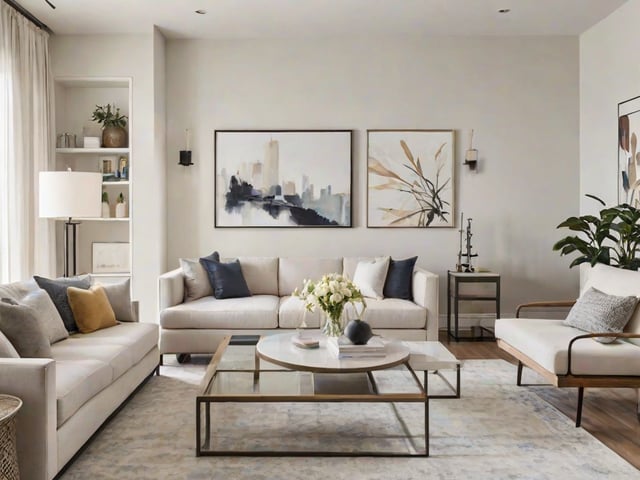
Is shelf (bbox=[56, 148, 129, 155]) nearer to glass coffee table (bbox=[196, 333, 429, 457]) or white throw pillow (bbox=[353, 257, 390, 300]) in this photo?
white throw pillow (bbox=[353, 257, 390, 300])

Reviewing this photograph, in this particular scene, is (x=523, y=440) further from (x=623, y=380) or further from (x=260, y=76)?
(x=260, y=76)

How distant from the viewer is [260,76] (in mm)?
5523

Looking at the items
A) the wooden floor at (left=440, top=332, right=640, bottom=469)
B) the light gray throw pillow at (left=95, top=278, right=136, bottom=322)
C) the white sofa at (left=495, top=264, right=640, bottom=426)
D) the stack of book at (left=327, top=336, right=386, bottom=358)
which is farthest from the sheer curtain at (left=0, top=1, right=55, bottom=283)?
the wooden floor at (left=440, top=332, right=640, bottom=469)

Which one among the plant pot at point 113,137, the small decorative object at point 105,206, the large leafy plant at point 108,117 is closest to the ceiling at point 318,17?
the large leafy plant at point 108,117

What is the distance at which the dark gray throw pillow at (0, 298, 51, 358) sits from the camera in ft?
8.54

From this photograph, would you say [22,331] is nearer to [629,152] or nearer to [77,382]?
[77,382]

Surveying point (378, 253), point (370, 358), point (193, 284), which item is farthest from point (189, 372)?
point (378, 253)

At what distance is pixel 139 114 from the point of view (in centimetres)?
517

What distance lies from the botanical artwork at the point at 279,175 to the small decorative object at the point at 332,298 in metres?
2.32

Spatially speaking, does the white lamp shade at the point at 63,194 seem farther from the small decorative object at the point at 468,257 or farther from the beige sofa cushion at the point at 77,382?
the small decorative object at the point at 468,257

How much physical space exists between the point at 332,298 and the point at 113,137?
10.6 feet

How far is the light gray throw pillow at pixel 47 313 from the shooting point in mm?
3086

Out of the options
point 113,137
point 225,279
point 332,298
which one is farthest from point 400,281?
point 113,137

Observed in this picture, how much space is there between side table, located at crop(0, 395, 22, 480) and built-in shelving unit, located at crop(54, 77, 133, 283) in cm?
335
